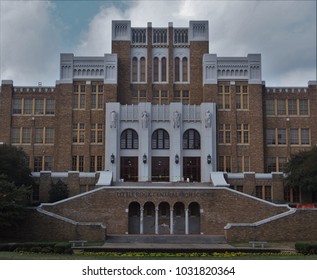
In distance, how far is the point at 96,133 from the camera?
200 feet

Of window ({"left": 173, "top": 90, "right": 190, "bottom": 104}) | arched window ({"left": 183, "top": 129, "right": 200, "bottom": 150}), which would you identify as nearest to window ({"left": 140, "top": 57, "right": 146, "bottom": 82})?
window ({"left": 173, "top": 90, "right": 190, "bottom": 104})

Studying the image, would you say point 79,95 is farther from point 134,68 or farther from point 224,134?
point 224,134

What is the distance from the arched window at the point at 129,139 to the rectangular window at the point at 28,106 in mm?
11010

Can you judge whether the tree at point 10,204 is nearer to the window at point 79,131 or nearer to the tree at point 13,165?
the tree at point 13,165

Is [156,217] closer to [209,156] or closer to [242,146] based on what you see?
[209,156]

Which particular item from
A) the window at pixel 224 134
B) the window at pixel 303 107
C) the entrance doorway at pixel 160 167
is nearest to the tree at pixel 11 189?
the entrance doorway at pixel 160 167

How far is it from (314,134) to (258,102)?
7162 mm

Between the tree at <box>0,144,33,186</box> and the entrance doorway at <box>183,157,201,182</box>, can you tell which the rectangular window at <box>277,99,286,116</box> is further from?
the tree at <box>0,144,33,186</box>

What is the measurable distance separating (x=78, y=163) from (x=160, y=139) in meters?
9.11

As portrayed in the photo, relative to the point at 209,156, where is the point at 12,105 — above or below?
above

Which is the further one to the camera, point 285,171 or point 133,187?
point 285,171

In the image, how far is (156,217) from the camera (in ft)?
159

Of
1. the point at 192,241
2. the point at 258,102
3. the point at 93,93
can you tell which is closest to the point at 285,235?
the point at 192,241

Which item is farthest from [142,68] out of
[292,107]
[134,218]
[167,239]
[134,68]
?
[167,239]
